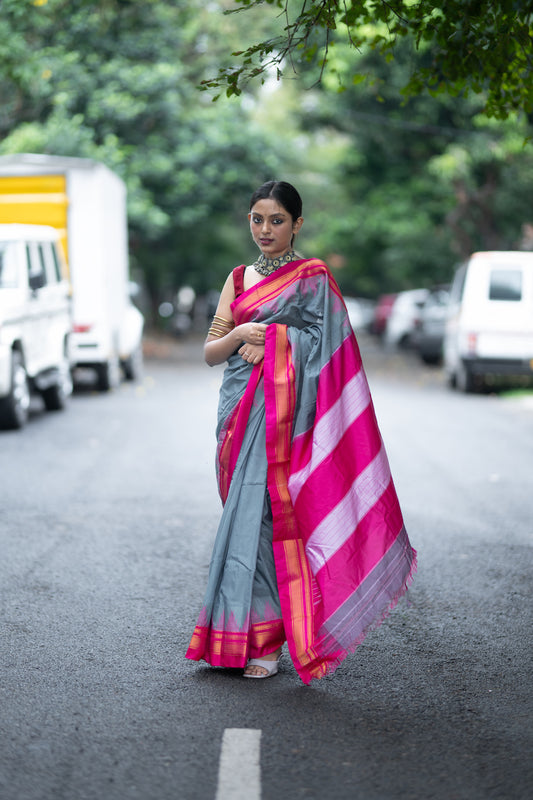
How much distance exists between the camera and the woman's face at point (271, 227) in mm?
3904

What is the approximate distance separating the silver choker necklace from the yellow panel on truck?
10.9 m

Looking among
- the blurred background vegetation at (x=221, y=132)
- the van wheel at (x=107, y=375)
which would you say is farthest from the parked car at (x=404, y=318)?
the van wheel at (x=107, y=375)

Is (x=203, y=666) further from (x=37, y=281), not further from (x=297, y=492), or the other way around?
(x=37, y=281)

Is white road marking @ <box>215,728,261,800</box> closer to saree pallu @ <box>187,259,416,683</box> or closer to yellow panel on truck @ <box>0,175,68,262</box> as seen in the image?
saree pallu @ <box>187,259,416,683</box>

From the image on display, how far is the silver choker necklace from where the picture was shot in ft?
12.9

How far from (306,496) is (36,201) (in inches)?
446

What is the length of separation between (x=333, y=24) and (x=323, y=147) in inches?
2069

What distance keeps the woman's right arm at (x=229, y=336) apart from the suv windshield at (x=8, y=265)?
25.8 feet

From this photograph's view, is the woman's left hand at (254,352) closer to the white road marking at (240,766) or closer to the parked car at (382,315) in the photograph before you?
the white road marking at (240,766)

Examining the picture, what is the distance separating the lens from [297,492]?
3.82 m

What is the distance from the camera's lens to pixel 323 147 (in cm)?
5600

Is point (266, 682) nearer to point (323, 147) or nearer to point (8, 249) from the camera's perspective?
point (8, 249)

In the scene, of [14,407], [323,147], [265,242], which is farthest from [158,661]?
[323,147]

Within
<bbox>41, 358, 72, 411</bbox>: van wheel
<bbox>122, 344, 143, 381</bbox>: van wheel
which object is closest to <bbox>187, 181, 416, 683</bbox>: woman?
<bbox>41, 358, 72, 411</bbox>: van wheel
